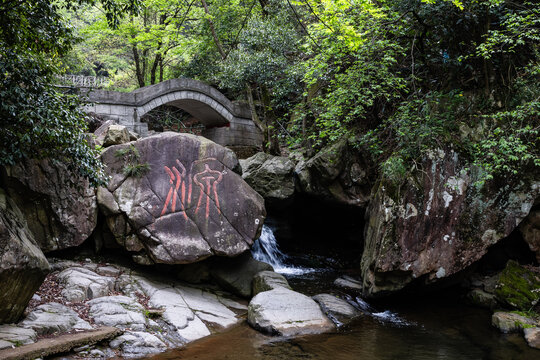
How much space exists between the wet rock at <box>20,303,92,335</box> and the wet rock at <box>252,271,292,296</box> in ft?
12.9

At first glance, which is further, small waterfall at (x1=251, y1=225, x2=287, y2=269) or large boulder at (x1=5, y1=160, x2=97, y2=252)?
small waterfall at (x1=251, y1=225, x2=287, y2=269)

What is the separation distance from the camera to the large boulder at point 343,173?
38.9 feet

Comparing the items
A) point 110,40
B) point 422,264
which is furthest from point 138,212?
point 110,40

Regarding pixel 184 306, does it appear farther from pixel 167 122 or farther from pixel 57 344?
pixel 167 122

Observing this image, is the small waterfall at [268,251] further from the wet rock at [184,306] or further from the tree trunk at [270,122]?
the tree trunk at [270,122]

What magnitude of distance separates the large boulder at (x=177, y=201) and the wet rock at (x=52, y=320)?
2366 mm

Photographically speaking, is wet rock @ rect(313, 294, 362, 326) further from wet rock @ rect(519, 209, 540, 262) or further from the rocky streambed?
wet rock @ rect(519, 209, 540, 262)

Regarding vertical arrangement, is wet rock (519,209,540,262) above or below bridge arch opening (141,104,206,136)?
below

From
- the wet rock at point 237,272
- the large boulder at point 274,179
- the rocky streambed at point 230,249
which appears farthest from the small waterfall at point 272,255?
the wet rock at point 237,272

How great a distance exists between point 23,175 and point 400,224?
27.0 feet

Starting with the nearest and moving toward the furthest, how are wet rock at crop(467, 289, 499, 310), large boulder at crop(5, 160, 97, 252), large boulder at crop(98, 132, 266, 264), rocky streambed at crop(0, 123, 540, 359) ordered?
rocky streambed at crop(0, 123, 540, 359) < large boulder at crop(5, 160, 97, 252) < large boulder at crop(98, 132, 266, 264) < wet rock at crop(467, 289, 499, 310)

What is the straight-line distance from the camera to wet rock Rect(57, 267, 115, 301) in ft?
23.7

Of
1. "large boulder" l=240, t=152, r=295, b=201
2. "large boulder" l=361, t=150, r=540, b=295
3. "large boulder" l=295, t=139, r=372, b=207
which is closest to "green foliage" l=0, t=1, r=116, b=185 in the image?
"large boulder" l=240, t=152, r=295, b=201

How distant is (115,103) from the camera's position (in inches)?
577
